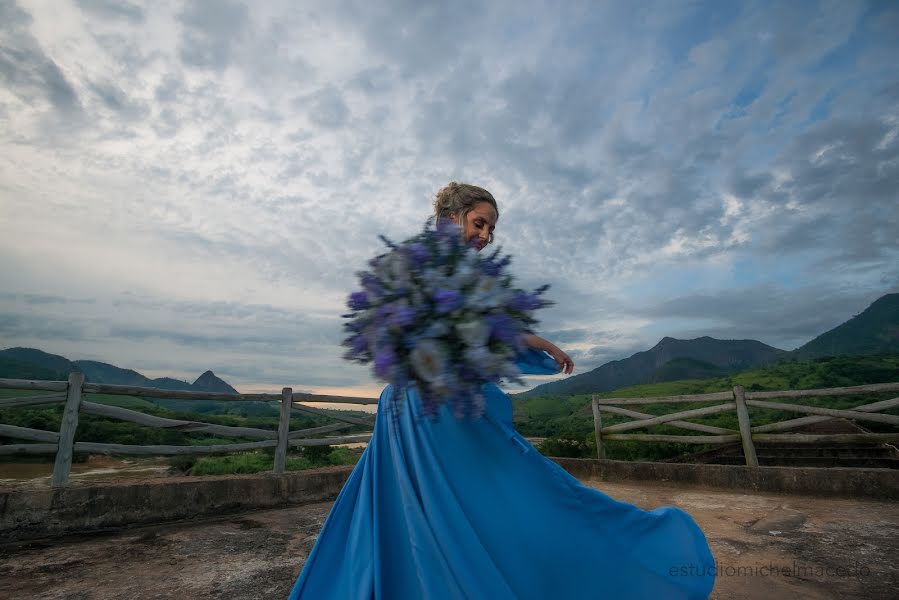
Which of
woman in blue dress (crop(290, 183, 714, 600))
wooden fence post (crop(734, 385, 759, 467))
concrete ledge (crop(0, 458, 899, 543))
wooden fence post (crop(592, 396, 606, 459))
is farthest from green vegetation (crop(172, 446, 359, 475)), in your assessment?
woman in blue dress (crop(290, 183, 714, 600))

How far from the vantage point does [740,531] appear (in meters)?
3.56

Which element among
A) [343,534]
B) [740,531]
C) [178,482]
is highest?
[343,534]

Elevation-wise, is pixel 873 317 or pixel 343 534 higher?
pixel 873 317

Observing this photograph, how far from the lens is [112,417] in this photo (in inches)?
166

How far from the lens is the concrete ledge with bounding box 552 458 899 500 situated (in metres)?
4.62

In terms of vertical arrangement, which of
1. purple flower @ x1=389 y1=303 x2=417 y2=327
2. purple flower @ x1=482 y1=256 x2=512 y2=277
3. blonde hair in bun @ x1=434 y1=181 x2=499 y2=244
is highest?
blonde hair in bun @ x1=434 y1=181 x2=499 y2=244

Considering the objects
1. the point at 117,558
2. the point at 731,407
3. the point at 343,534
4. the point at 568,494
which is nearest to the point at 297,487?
the point at 117,558

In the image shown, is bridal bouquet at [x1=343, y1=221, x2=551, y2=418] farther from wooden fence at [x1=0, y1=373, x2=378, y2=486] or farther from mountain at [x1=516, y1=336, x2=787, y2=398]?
mountain at [x1=516, y1=336, x2=787, y2=398]

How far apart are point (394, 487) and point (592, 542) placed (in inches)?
28.8

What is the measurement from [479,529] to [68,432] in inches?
167

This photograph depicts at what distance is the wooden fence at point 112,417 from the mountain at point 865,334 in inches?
4533

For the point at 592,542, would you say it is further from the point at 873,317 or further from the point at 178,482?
the point at 873,317

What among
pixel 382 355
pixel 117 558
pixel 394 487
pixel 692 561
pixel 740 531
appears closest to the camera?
pixel 382 355

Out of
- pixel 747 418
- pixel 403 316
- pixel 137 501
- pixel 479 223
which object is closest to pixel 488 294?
pixel 403 316
